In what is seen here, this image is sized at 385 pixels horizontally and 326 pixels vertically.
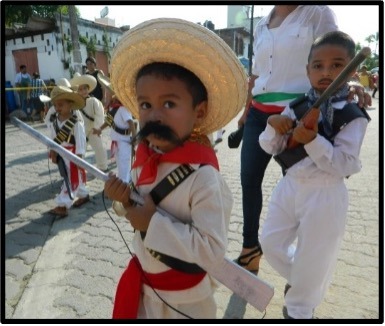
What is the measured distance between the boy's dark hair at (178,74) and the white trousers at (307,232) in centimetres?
81

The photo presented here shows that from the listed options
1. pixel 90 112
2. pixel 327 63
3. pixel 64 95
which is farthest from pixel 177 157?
pixel 90 112

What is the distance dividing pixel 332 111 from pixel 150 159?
3.22 ft

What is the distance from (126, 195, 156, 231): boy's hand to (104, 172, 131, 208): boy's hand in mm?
51

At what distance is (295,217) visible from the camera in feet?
6.78

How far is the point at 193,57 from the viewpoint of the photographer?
145 cm

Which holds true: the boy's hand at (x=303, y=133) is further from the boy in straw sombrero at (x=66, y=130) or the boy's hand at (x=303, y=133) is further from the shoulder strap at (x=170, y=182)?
the boy in straw sombrero at (x=66, y=130)

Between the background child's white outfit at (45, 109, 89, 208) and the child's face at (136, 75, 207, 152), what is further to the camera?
the background child's white outfit at (45, 109, 89, 208)

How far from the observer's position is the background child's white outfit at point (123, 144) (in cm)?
507

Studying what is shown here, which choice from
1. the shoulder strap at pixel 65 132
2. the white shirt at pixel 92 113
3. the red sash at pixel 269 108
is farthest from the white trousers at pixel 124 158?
the red sash at pixel 269 108

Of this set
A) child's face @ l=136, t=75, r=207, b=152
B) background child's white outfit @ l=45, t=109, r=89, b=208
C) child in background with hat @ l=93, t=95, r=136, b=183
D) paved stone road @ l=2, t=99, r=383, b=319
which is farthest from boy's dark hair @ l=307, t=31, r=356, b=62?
child in background with hat @ l=93, t=95, r=136, b=183

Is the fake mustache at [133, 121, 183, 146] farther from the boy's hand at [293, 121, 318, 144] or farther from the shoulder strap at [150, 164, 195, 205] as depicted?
the boy's hand at [293, 121, 318, 144]

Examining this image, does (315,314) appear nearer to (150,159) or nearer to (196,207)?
(196,207)

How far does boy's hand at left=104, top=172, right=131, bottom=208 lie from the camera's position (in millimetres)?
1432

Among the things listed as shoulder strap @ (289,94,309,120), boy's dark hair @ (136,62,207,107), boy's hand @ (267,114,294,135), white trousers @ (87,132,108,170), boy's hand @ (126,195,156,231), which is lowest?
white trousers @ (87,132,108,170)
